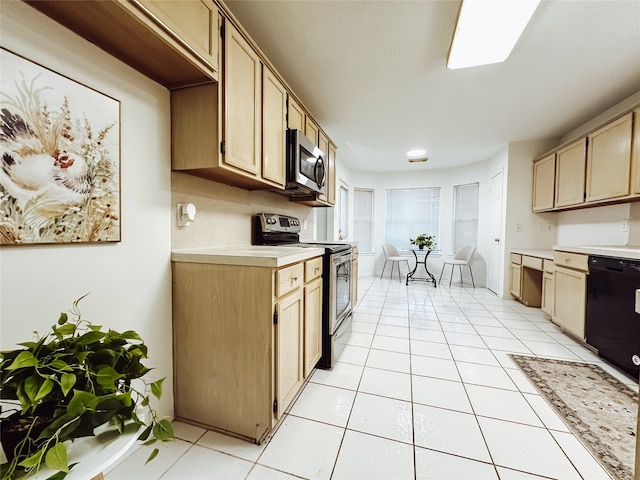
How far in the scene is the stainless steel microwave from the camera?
2.09 m

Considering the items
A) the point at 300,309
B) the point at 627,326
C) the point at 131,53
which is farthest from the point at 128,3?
the point at 627,326

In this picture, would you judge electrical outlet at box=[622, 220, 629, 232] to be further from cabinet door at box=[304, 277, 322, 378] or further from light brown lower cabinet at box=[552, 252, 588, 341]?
cabinet door at box=[304, 277, 322, 378]

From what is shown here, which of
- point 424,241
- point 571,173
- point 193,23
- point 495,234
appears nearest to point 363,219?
point 424,241

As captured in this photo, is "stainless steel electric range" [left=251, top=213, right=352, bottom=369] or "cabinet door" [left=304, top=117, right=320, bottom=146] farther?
"cabinet door" [left=304, top=117, right=320, bottom=146]

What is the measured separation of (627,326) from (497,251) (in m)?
2.60

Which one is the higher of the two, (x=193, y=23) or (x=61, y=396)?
(x=193, y=23)

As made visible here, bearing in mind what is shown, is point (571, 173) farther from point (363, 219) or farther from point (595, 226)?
point (363, 219)

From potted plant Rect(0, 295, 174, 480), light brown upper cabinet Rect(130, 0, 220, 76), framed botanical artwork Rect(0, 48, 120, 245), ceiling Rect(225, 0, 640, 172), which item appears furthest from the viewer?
ceiling Rect(225, 0, 640, 172)

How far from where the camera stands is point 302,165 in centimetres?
221

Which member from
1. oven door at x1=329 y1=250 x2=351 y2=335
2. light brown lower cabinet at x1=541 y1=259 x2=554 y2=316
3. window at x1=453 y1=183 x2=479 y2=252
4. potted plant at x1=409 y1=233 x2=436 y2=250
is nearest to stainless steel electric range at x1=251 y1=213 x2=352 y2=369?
oven door at x1=329 y1=250 x2=351 y2=335

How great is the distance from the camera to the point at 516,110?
9.61 ft

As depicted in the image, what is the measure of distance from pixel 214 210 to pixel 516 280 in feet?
13.8

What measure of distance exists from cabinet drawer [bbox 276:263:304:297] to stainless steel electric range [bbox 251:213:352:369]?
425 mm

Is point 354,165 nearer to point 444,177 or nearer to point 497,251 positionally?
point 444,177
